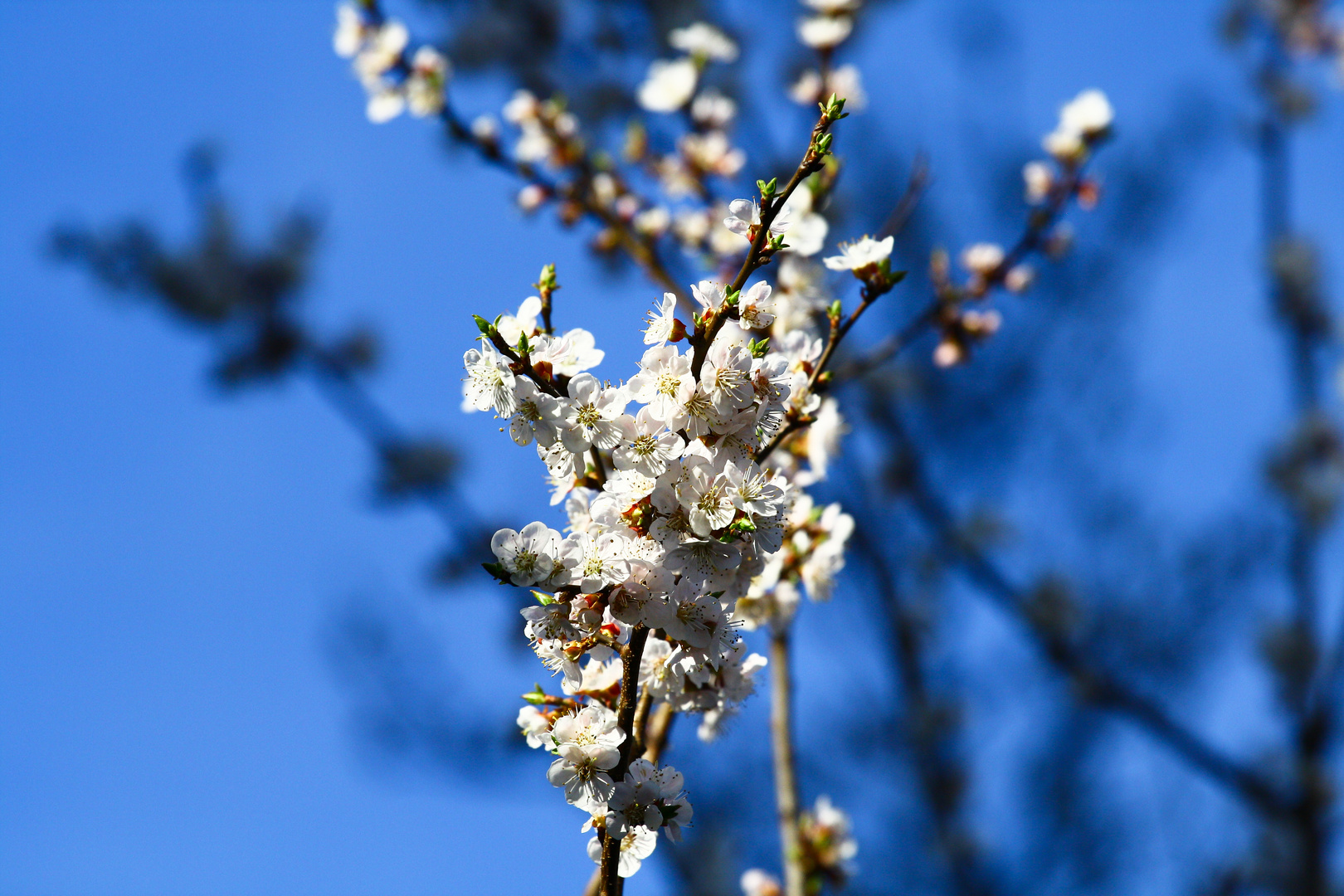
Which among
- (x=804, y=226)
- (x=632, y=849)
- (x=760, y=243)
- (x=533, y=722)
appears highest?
(x=804, y=226)

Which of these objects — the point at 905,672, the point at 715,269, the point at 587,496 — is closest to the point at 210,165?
the point at 715,269

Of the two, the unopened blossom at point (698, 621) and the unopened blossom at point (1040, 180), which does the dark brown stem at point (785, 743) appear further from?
the unopened blossom at point (1040, 180)

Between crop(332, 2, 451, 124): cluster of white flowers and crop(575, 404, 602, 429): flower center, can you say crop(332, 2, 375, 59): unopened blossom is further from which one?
crop(575, 404, 602, 429): flower center

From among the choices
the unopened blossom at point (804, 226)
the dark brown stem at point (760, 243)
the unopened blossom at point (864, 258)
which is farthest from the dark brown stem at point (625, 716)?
the unopened blossom at point (804, 226)

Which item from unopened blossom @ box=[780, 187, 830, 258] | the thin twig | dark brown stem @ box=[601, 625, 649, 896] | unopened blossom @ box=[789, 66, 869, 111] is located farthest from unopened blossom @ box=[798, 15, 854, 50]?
the thin twig

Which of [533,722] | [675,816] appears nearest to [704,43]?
[533,722]

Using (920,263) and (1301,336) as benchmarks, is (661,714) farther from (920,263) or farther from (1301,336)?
(1301,336)

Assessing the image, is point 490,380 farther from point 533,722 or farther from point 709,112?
point 709,112
